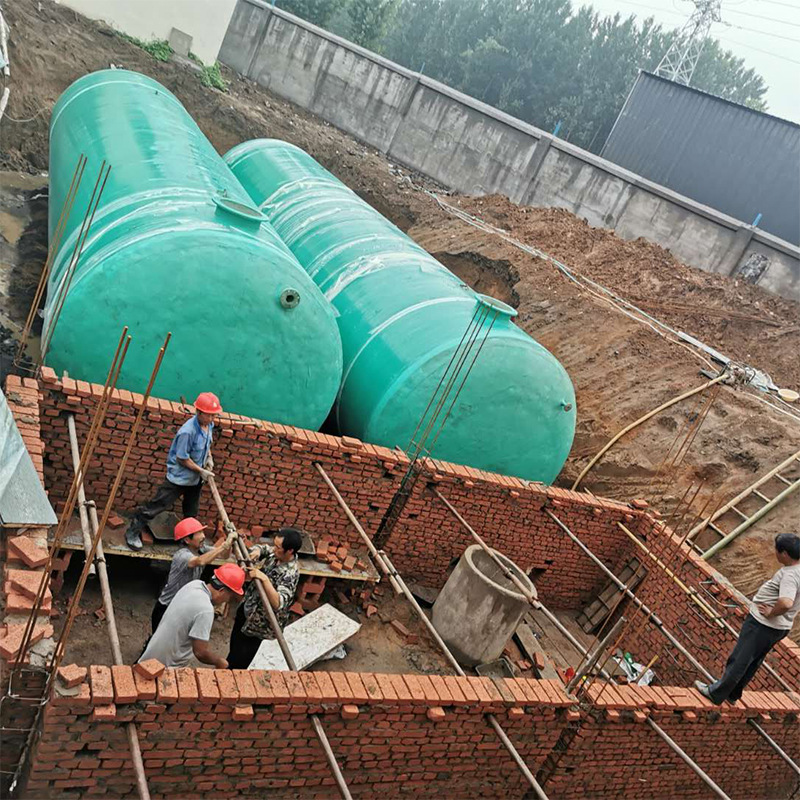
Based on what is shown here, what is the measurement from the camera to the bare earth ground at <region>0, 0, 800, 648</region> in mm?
10539

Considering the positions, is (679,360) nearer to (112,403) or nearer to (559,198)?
(112,403)

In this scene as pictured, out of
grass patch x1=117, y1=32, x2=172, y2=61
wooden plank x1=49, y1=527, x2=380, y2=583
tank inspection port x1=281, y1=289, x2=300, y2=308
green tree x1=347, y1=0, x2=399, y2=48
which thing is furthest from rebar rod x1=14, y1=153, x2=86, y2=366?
green tree x1=347, y1=0, x2=399, y2=48

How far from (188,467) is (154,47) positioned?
20050mm

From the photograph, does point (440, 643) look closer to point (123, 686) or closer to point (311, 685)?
point (311, 685)

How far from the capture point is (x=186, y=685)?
3.64m

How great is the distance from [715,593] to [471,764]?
405 cm

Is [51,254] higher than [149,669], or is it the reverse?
[51,254]

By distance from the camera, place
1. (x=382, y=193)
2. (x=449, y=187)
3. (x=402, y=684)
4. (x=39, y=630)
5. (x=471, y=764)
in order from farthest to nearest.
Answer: (x=449, y=187)
(x=382, y=193)
(x=471, y=764)
(x=402, y=684)
(x=39, y=630)

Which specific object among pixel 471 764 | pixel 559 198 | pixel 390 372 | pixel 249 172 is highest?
pixel 559 198

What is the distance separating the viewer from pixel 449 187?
2575 centimetres

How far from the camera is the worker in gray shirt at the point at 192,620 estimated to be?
13.3ft

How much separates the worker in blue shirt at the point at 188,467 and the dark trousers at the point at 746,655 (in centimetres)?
452

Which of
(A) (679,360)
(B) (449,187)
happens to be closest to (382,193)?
(B) (449,187)

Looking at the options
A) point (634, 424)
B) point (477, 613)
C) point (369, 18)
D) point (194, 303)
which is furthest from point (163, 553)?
point (369, 18)
